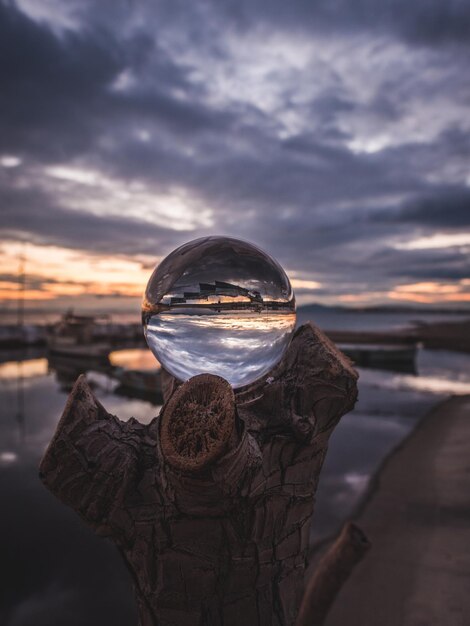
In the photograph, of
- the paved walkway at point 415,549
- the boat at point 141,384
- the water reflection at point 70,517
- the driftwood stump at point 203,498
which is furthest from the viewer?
the boat at point 141,384

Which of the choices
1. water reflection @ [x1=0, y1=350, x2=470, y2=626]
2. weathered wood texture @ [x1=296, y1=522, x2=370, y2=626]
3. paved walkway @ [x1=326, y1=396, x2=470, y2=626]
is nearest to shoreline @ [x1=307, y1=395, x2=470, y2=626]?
paved walkway @ [x1=326, y1=396, x2=470, y2=626]

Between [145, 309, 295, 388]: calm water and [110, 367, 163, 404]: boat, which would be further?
[110, 367, 163, 404]: boat

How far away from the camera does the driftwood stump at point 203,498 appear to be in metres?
1.59

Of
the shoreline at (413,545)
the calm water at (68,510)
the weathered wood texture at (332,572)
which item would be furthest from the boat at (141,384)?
the weathered wood texture at (332,572)

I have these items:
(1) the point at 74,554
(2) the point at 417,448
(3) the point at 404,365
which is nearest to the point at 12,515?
(1) the point at 74,554

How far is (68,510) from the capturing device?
9180 mm

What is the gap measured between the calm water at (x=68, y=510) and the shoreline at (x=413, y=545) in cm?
66

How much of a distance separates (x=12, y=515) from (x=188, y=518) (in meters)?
9.10

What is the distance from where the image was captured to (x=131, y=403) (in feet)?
61.0

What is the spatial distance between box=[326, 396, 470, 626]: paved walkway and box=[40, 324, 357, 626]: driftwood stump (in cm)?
493

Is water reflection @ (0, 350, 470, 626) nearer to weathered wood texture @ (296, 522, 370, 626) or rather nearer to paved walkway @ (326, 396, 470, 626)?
paved walkway @ (326, 396, 470, 626)

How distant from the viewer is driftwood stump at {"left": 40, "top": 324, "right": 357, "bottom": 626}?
1587mm

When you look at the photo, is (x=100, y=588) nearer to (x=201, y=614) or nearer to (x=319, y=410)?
(x=201, y=614)

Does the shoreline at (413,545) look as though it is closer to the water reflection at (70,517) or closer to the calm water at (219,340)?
the water reflection at (70,517)
